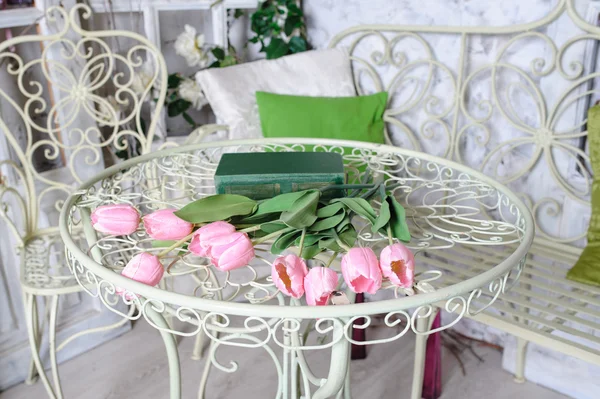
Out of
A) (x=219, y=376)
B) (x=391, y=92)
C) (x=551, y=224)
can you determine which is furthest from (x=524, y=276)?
(x=219, y=376)

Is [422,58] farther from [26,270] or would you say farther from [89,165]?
[26,270]

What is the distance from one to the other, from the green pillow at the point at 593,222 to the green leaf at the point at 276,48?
108 cm

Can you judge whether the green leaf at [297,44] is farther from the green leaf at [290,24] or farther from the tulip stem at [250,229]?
the tulip stem at [250,229]

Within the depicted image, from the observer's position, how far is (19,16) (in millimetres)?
1731

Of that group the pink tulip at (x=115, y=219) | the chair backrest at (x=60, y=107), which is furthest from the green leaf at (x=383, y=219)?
the chair backrest at (x=60, y=107)

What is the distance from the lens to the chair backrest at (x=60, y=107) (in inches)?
68.9

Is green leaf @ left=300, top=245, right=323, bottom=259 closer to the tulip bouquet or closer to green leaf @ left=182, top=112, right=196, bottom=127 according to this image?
the tulip bouquet

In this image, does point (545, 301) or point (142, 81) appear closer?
point (545, 301)

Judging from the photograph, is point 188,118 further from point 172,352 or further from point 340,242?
point 340,242

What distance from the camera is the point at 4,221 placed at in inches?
69.8

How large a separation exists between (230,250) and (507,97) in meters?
1.21

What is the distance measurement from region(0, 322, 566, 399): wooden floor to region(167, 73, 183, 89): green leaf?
888mm

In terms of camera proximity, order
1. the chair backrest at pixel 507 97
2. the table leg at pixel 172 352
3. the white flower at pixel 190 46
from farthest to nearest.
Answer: the white flower at pixel 190 46 → the chair backrest at pixel 507 97 → the table leg at pixel 172 352

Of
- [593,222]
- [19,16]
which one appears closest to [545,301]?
[593,222]
